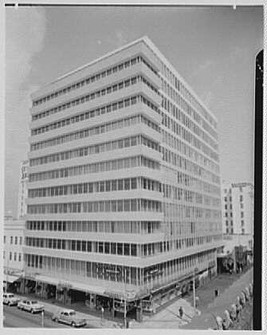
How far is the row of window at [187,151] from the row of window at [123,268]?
1.15 ft

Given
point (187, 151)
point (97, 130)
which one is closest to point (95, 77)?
point (97, 130)

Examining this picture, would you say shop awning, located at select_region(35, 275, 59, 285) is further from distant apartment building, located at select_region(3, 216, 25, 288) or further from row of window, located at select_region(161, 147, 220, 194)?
row of window, located at select_region(161, 147, 220, 194)

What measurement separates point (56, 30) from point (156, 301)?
1.16 m

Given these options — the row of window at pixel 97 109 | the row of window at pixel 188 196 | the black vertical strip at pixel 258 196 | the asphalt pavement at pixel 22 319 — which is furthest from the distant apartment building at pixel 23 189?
the black vertical strip at pixel 258 196

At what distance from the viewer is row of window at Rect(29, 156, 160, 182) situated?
173 centimetres

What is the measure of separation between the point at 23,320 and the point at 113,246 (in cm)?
46

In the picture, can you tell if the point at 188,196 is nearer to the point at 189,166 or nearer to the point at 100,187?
the point at 189,166

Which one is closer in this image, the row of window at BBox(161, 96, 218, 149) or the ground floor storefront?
the ground floor storefront

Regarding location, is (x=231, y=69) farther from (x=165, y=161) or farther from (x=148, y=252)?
(x=148, y=252)

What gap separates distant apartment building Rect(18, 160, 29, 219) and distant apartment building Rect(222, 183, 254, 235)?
2.66ft

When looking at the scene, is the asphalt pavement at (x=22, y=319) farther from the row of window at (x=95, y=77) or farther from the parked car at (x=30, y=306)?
the row of window at (x=95, y=77)

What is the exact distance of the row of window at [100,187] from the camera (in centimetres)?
171

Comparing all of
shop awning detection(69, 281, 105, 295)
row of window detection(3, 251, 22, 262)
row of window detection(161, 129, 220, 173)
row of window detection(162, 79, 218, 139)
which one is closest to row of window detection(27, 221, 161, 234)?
row of window detection(3, 251, 22, 262)

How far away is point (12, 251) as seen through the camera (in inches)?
68.4
